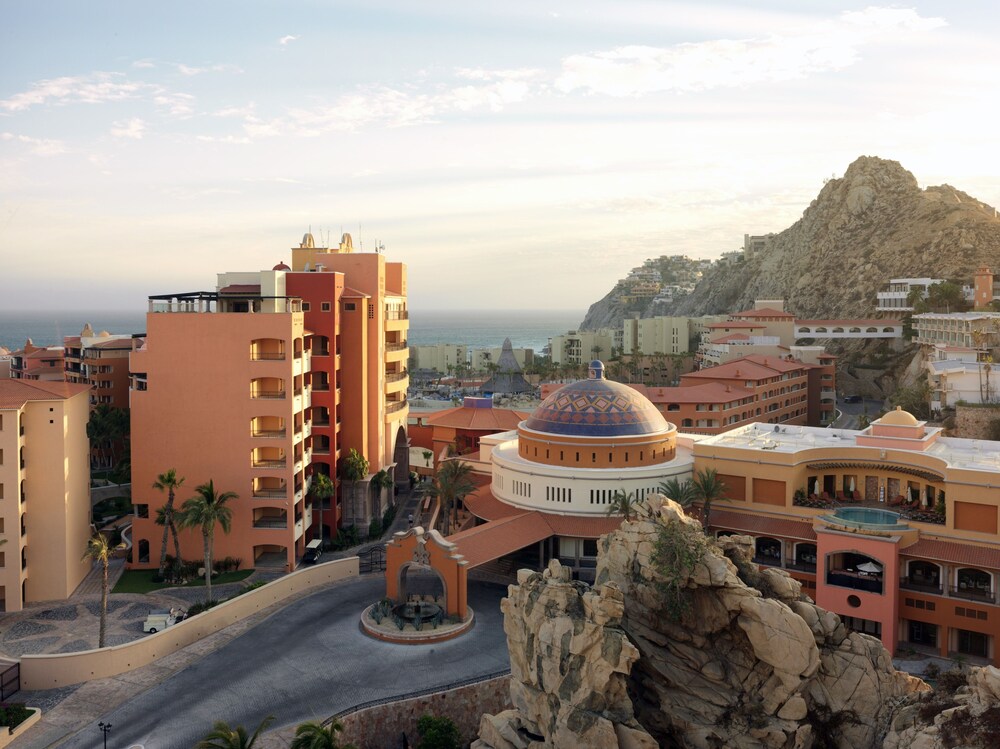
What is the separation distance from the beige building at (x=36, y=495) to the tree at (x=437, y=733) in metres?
23.0

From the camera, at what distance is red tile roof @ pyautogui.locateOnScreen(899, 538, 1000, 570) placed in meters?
39.9

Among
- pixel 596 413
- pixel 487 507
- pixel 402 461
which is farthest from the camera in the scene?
pixel 402 461

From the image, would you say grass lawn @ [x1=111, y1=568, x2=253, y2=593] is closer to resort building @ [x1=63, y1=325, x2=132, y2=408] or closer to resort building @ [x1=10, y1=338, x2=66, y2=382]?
resort building @ [x1=63, y1=325, x2=132, y2=408]

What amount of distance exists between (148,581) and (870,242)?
136 m

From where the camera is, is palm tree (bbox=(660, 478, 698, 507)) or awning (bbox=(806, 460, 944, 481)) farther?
palm tree (bbox=(660, 478, 698, 507))

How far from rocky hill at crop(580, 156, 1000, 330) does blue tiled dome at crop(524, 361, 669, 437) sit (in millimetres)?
94625

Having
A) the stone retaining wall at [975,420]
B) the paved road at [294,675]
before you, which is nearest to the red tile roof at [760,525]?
the paved road at [294,675]

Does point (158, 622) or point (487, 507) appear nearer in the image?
point (158, 622)

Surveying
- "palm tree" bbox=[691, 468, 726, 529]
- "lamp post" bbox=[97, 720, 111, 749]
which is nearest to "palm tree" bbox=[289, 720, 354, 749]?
"lamp post" bbox=[97, 720, 111, 749]

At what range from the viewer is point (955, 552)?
4078cm

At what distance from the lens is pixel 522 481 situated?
166ft

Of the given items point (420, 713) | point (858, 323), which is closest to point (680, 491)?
point (420, 713)

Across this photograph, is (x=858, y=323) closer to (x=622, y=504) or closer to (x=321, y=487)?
(x=622, y=504)

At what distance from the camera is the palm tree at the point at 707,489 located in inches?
1818
